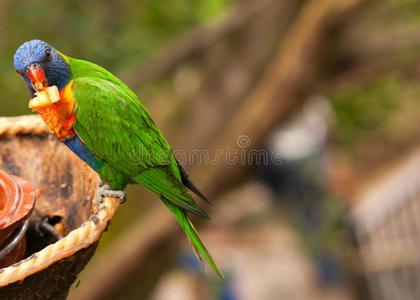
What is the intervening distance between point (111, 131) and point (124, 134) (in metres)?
0.03

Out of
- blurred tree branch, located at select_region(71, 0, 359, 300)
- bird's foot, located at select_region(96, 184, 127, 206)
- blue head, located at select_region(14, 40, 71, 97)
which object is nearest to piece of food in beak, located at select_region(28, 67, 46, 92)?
blue head, located at select_region(14, 40, 71, 97)

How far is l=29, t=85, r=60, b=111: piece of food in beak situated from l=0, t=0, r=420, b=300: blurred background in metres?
1.16

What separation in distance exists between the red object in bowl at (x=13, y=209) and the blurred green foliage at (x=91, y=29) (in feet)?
6.07

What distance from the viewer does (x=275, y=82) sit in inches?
95.0

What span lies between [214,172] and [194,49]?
0.68m

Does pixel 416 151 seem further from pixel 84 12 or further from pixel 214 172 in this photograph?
pixel 84 12

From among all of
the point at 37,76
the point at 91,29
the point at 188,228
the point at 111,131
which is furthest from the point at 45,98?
the point at 91,29

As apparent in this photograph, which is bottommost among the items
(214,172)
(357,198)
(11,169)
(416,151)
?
(357,198)

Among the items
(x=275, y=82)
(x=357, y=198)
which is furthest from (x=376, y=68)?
(x=357, y=198)

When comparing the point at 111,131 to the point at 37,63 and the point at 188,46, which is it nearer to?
the point at 37,63

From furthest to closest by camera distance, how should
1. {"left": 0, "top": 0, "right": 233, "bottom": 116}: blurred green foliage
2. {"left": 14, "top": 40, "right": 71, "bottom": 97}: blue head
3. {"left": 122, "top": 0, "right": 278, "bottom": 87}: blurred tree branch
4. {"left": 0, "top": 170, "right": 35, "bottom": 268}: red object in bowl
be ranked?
{"left": 0, "top": 0, "right": 233, "bottom": 116}: blurred green foliage < {"left": 122, "top": 0, "right": 278, "bottom": 87}: blurred tree branch < {"left": 14, "top": 40, "right": 71, "bottom": 97}: blue head < {"left": 0, "top": 170, "right": 35, "bottom": 268}: red object in bowl

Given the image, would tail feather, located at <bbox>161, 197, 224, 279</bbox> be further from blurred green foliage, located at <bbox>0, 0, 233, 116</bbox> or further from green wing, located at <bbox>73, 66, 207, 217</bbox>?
blurred green foliage, located at <bbox>0, 0, 233, 116</bbox>

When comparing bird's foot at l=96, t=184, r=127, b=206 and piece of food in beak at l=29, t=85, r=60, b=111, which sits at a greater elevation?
piece of food in beak at l=29, t=85, r=60, b=111

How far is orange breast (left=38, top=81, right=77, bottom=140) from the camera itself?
1.02 meters
